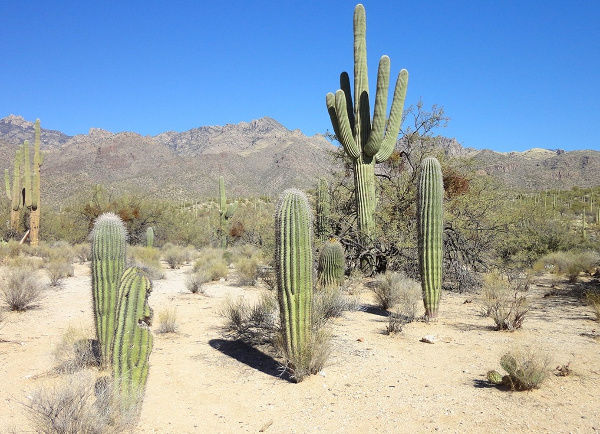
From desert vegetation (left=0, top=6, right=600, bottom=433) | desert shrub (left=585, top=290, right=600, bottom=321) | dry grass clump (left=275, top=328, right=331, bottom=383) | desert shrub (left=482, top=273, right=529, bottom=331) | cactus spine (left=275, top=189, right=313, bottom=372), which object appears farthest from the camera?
desert shrub (left=585, top=290, right=600, bottom=321)

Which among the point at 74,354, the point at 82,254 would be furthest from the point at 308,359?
the point at 82,254

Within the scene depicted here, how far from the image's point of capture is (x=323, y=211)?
14.4 metres

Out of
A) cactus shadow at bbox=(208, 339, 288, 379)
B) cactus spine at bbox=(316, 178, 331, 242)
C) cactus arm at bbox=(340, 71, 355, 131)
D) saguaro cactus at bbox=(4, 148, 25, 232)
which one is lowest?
cactus shadow at bbox=(208, 339, 288, 379)

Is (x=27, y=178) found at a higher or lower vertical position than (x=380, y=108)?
lower

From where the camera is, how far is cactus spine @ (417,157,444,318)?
325 inches

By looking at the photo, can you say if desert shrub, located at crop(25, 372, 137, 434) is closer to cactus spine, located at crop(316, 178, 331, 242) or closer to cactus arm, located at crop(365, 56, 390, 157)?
cactus arm, located at crop(365, 56, 390, 157)

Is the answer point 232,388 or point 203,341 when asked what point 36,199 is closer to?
point 203,341

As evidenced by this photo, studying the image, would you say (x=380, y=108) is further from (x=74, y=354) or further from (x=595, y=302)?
(x=74, y=354)

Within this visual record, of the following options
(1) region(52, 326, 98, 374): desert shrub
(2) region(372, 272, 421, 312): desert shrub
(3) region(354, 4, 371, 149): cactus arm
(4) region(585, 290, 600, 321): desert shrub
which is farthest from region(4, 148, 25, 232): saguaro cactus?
(4) region(585, 290, 600, 321): desert shrub

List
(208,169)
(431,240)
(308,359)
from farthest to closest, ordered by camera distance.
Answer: (208,169)
(431,240)
(308,359)

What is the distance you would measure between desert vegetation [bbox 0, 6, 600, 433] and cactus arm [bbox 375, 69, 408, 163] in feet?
0.13

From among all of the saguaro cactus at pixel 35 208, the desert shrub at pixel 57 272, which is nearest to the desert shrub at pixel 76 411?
the desert shrub at pixel 57 272

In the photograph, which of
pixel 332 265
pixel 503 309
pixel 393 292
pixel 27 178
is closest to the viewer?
pixel 503 309

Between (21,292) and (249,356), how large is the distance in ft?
19.9
